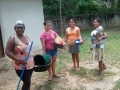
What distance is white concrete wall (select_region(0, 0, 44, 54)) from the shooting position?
6684 millimetres

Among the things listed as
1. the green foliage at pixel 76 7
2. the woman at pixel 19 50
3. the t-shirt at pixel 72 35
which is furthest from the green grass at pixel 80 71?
the green foliage at pixel 76 7

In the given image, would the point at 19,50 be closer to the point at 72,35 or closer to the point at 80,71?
the point at 72,35

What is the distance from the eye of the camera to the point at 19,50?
3.07 metres

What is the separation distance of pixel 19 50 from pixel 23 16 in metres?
4.34

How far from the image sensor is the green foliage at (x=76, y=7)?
48.8ft

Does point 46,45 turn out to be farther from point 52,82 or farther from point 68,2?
point 68,2

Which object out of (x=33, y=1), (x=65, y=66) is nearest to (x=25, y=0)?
(x=33, y=1)

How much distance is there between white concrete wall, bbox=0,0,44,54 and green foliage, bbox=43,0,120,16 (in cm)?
724

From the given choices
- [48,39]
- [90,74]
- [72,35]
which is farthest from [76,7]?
[48,39]

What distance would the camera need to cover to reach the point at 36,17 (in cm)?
765

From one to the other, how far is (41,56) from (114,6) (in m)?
14.9

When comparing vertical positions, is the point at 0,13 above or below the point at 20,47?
above

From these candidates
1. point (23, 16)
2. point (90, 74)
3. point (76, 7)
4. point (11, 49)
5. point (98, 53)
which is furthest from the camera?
point (76, 7)

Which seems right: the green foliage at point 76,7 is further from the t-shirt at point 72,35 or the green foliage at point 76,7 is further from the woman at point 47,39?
the woman at point 47,39
